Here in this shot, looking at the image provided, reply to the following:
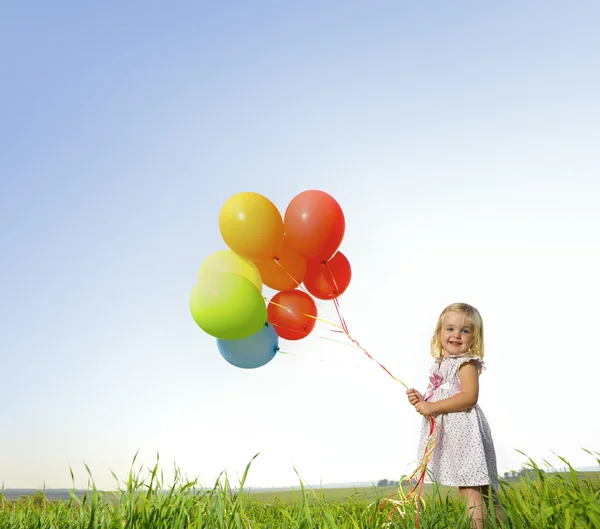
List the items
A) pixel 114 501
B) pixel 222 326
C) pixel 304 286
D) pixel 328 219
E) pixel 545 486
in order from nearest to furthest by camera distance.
A: pixel 545 486
pixel 114 501
pixel 222 326
pixel 328 219
pixel 304 286

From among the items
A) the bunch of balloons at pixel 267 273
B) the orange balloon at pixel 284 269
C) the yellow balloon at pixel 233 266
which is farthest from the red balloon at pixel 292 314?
the yellow balloon at pixel 233 266

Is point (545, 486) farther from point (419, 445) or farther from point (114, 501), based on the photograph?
point (114, 501)

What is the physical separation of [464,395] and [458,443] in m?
0.29

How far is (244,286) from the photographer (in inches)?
157

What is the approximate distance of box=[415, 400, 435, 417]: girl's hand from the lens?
330 cm

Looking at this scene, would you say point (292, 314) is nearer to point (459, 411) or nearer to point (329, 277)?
point (329, 277)

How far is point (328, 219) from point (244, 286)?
0.83m

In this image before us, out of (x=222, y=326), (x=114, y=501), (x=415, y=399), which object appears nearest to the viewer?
(x=114, y=501)

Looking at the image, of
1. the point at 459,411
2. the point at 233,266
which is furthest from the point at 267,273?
the point at 459,411

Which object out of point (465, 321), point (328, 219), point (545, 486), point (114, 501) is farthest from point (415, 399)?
point (114, 501)

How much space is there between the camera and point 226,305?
3857 millimetres

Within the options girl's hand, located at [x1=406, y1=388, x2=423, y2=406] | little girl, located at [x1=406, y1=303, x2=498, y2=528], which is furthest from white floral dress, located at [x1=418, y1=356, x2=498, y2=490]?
girl's hand, located at [x1=406, y1=388, x2=423, y2=406]

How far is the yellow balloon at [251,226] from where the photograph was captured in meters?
4.18

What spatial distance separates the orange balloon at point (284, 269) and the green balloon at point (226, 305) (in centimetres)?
53
